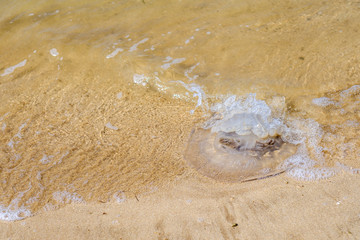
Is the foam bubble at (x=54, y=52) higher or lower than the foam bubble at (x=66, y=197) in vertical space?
higher

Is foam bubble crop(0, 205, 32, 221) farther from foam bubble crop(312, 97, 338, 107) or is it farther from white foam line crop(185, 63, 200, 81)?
foam bubble crop(312, 97, 338, 107)

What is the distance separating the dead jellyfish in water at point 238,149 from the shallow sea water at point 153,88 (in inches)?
3.7

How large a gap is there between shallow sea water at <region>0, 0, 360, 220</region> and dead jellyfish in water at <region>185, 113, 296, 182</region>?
0.09 meters

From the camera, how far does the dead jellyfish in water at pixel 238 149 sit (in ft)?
8.75

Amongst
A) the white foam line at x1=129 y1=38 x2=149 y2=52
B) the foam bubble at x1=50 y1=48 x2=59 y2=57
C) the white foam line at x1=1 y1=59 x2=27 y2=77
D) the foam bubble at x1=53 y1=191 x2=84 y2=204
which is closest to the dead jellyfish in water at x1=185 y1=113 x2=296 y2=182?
the foam bubble at x1=53 y1=191 x2=84 y2=204

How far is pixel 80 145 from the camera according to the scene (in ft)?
10.1

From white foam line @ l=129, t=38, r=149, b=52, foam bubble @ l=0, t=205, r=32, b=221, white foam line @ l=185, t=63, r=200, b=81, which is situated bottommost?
foam bubble @ l=0, t=205, r=32, b=221

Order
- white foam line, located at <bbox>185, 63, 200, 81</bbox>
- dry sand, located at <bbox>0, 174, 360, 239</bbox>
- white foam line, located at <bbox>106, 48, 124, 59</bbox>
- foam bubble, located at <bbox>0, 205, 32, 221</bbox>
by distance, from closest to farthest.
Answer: dry sand, located at <bbox>0, 174, 360, 239</bbox>, foam bubble, located at <bbox>0, 205, 32, 221</bbox>, white foam line, located at <bbox>185, 63, 200, 81</bbox>, white foam line, located at <bbox>106, 48, 124, 59</bbox>

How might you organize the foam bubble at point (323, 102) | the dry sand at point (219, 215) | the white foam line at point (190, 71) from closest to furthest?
the dry sand at point (219, 215)
the foam bubble at point (323, 102)
the white foam line at point (190, 71)

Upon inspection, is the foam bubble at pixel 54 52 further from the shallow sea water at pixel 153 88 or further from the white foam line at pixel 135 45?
the white foam line at pixel 135 45

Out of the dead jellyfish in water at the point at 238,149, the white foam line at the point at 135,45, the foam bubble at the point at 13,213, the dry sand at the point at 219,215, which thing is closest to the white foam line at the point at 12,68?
the white foam line at the point at 135,45

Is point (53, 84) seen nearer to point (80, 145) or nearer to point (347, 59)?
point (80, 145)

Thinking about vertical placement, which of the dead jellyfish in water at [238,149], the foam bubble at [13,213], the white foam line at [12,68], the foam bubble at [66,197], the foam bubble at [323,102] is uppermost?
the white foam line at [12,68]

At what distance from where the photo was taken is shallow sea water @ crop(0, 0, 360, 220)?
2.75 m
